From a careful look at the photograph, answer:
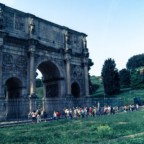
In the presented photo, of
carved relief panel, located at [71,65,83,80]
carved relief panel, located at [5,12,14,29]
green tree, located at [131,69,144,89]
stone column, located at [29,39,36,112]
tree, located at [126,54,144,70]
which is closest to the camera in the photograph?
carved relief panel, located at [5,12,14,29]

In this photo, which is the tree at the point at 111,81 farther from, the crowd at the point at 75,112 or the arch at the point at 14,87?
the arch at the point at 14,87

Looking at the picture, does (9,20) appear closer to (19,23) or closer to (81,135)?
(19,23)

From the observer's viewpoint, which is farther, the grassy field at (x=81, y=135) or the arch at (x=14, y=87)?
the arch at (x=14, y=87)

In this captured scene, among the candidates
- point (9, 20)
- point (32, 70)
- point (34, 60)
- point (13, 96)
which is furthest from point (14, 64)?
point (9, 20)

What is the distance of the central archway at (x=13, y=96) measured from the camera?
22.1 m

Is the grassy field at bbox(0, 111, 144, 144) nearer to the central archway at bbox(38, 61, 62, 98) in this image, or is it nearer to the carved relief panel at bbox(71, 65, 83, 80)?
the central archway at bbox(38, 61, 62, 98)

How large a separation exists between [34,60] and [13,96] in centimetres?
434

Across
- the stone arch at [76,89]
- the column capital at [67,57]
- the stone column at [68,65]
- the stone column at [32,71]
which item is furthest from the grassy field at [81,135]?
the stone arch at [76,89]

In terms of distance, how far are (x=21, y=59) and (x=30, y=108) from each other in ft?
16.7

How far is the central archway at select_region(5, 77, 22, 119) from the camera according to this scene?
72.6 ft

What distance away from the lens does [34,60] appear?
83.8ft

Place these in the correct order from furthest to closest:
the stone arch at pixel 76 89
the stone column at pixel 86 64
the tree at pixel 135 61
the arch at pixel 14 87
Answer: the tree at pixel 135 61
the stone column at pixel 86 64
the stone arch at pixel 76 89
the arch at pixel 14 87

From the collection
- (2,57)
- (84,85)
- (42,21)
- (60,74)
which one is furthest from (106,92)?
(2,57)

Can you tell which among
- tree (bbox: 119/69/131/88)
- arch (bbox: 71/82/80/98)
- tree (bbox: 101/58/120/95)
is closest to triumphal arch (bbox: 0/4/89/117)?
arch (bbox: 71/82/80/98)
